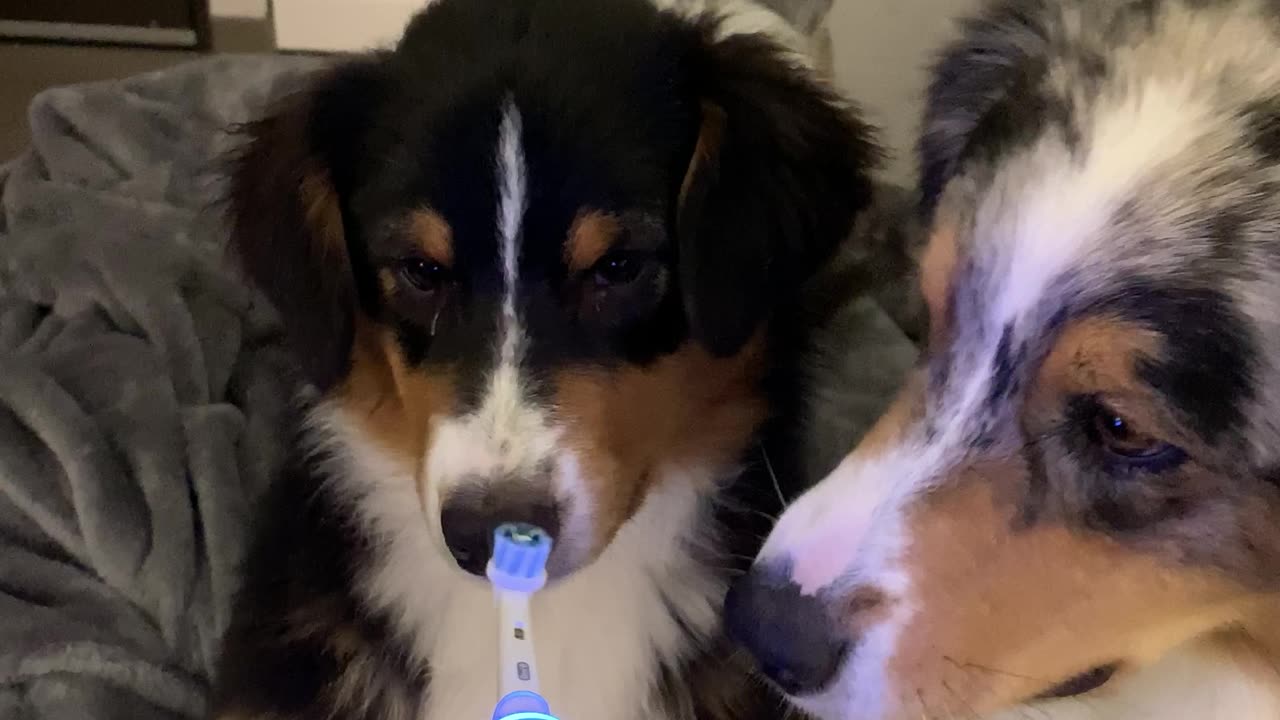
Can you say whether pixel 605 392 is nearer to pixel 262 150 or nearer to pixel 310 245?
pixel 310 245

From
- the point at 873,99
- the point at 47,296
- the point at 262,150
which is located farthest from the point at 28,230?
the point at 873,99

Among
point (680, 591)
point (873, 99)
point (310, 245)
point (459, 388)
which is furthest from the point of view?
point (873, 99)

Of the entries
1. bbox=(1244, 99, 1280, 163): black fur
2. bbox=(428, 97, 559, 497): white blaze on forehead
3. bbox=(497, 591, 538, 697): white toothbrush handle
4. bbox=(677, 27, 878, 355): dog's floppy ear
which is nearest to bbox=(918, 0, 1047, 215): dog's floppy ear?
bbox=(677, 27, 878, 355): dog's floppy ear

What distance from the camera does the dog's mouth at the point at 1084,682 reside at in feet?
3.81

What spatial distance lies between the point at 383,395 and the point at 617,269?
0.36m

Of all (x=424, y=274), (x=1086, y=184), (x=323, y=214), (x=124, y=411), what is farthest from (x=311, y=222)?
(x=1086, y=184)

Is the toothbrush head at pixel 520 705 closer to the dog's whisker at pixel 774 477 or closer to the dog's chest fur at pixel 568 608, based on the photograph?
the dog's chest fur at pixel 568 608

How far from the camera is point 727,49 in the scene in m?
1.54

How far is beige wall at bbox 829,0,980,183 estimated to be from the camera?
2.16 metres

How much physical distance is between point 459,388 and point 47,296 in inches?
42.5

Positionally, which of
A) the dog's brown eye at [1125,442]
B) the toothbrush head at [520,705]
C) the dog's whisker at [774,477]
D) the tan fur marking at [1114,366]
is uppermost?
the tan fur marking at [1114,366]

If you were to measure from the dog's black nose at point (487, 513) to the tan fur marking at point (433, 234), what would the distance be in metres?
0.27

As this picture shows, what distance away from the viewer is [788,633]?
1111 mm

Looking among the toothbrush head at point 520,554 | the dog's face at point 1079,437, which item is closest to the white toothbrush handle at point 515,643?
the toothbrush head at point 520,554
